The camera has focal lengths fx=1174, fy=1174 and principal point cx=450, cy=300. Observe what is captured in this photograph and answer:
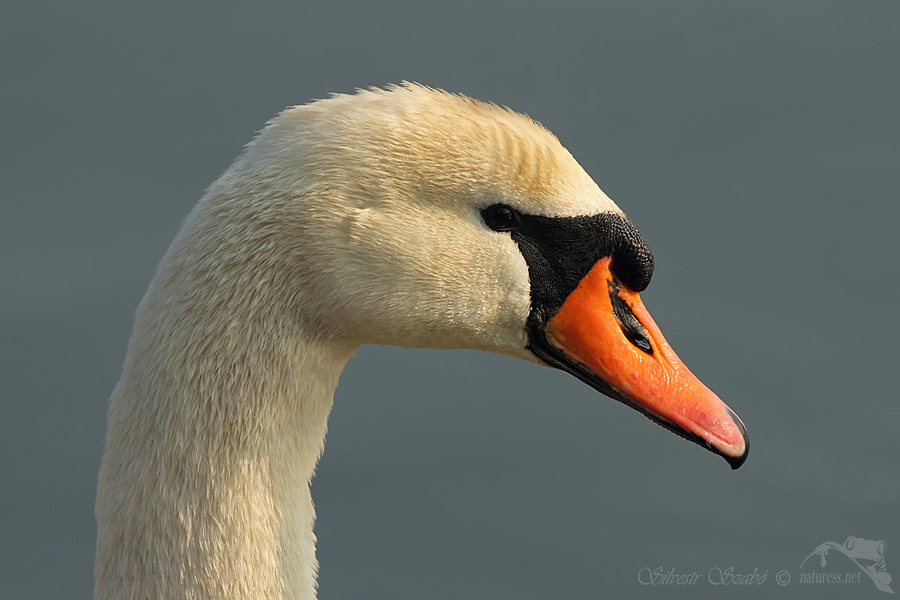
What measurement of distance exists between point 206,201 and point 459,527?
3.29 meters

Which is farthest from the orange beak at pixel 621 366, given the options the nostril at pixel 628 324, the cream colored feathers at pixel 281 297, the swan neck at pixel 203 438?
the swan neck at pixel 203 438

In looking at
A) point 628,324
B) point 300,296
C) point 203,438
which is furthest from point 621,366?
point 203,438

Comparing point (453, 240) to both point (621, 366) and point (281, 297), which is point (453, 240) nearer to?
point (281, 297)

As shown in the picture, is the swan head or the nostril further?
the nostril

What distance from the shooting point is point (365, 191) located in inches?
125

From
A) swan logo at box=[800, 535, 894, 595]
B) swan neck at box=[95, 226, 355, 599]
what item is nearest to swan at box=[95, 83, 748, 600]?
swan neck at box=[95, 226, 355, 599]

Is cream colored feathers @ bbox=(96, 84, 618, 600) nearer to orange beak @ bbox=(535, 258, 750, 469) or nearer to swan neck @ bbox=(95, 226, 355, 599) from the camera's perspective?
swan neck @ bbox=(95, 226, 355, 599)

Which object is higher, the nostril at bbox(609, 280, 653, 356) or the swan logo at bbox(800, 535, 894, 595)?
the nostril at bbox(609, 280, 653, 356)

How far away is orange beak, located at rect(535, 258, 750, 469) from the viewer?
3514 mm

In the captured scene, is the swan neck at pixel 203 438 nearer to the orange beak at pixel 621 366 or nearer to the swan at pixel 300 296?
the swan at pixel 300 296

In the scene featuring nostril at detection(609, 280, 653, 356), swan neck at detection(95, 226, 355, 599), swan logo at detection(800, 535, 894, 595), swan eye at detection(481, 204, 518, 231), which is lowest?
swan logo at detection(800, 535, 894, 595)

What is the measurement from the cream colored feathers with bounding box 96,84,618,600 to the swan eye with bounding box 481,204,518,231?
27mm

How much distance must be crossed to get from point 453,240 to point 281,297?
1.66 ft

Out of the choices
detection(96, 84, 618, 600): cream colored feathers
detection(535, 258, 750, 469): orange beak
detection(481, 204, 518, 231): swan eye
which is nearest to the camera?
detection(96, 84, 618, 600): cream colored feathers
